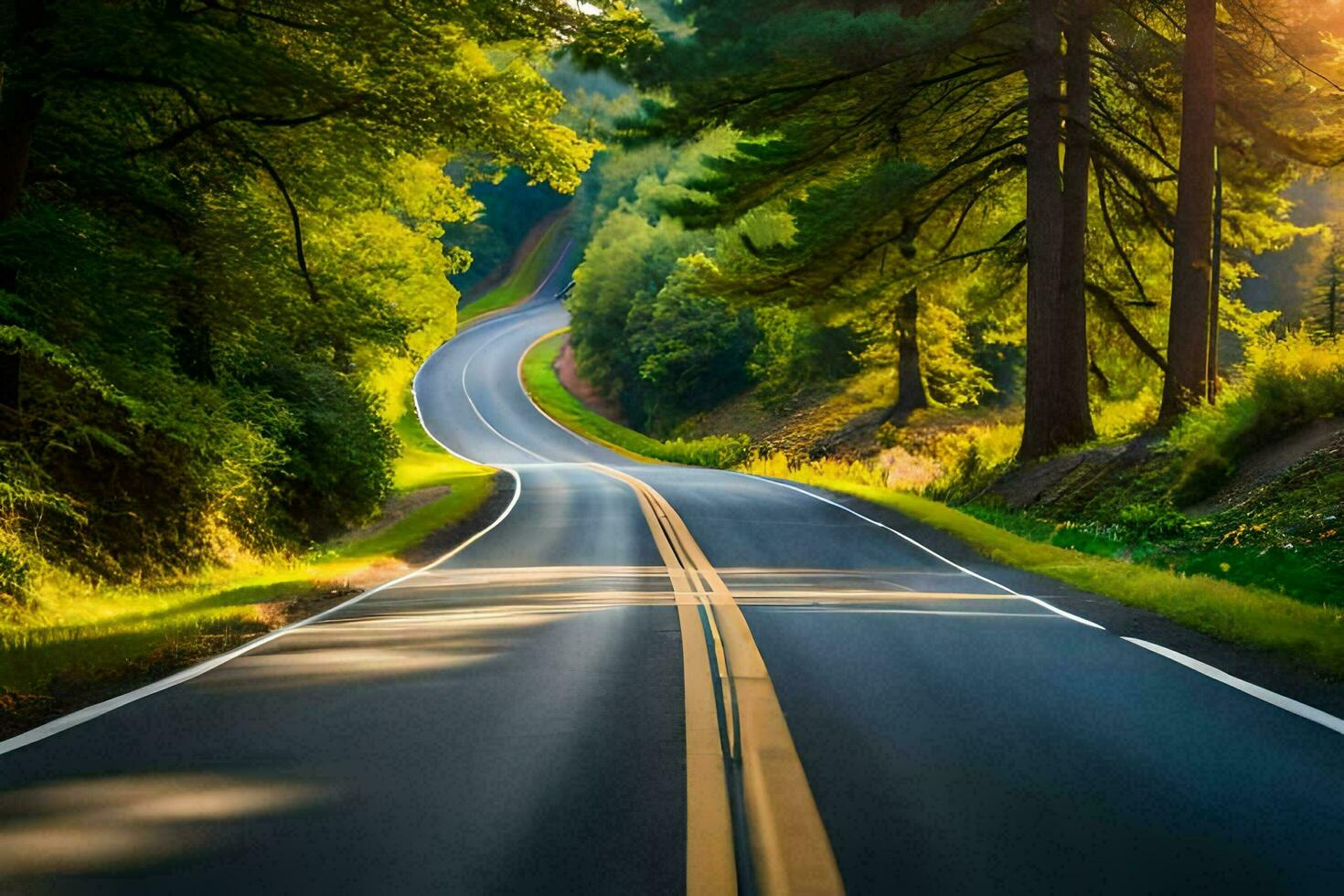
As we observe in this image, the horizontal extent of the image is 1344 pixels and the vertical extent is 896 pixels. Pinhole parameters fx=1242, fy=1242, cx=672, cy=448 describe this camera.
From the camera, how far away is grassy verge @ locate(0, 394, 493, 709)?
8.54 meters

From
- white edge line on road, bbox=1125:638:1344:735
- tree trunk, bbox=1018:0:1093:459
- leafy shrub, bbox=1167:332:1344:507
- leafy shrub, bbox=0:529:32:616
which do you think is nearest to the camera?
white edge line on road, bbox=1125:638:1344:735

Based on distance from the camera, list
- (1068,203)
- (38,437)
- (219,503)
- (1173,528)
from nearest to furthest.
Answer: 1. (38,437)
2. (1173,528)
3. (219,503)
4. (1068,203)

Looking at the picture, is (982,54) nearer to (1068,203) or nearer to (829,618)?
(1068,203)

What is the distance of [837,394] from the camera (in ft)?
189

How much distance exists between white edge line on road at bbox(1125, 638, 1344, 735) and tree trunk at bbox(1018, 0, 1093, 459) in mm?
16416

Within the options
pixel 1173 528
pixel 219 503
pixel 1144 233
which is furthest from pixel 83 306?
pixel 1144 233

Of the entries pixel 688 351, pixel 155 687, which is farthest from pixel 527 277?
pixel 155 687

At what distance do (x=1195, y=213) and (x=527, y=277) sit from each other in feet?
344

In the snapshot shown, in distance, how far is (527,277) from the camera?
124 meters

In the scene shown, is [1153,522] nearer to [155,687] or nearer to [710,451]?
[155,687]

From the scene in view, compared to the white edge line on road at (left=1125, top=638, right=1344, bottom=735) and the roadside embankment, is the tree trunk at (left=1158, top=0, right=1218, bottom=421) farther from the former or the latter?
the white edge line on road at (left=1125, top=638, right=1344, bottom=735)

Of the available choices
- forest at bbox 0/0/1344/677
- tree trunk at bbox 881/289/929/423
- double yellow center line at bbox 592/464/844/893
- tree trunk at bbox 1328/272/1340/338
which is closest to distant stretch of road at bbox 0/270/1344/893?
double yellow center line at bbox 592/464/844/893

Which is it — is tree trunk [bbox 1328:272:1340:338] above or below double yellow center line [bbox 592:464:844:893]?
above

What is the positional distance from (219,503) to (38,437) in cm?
409
